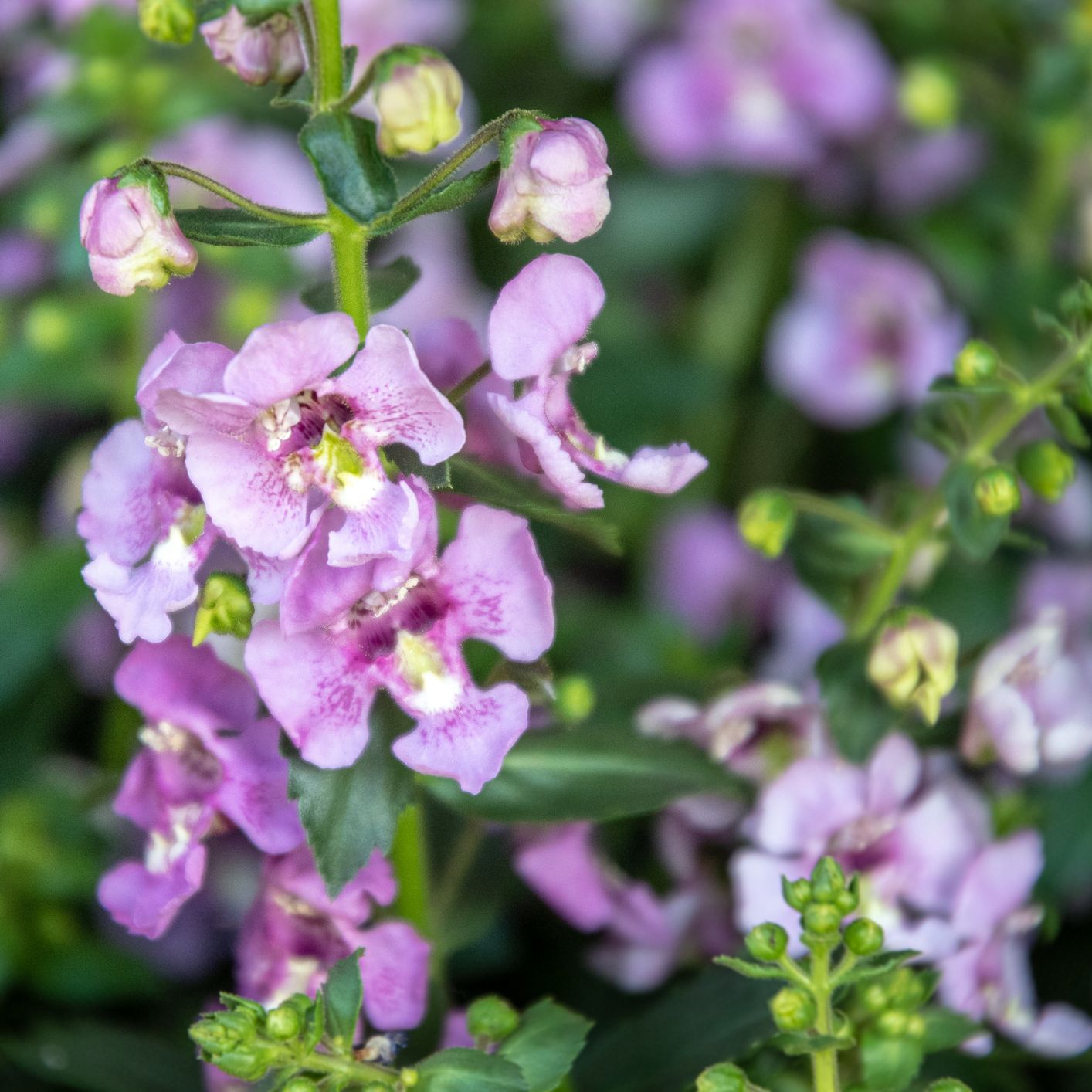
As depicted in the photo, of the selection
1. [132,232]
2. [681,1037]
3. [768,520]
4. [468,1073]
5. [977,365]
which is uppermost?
[132,232]

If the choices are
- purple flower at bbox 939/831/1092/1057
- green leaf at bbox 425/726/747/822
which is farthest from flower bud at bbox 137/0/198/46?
purple flower at bbox 939/831/1092/1057

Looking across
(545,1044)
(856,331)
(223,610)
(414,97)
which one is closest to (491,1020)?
(545,1044)

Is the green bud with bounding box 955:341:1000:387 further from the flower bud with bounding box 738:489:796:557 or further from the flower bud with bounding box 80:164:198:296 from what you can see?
the flower bud with bounding box 80:164:198:296

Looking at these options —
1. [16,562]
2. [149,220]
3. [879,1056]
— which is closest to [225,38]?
[149,220]

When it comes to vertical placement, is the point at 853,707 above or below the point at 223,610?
below

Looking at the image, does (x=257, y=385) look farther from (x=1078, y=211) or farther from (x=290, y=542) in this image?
(x=1078, y=211)

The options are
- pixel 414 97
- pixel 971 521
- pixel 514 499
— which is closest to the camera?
pixel 414 97

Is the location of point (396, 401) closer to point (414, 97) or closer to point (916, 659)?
point (414, 97)
